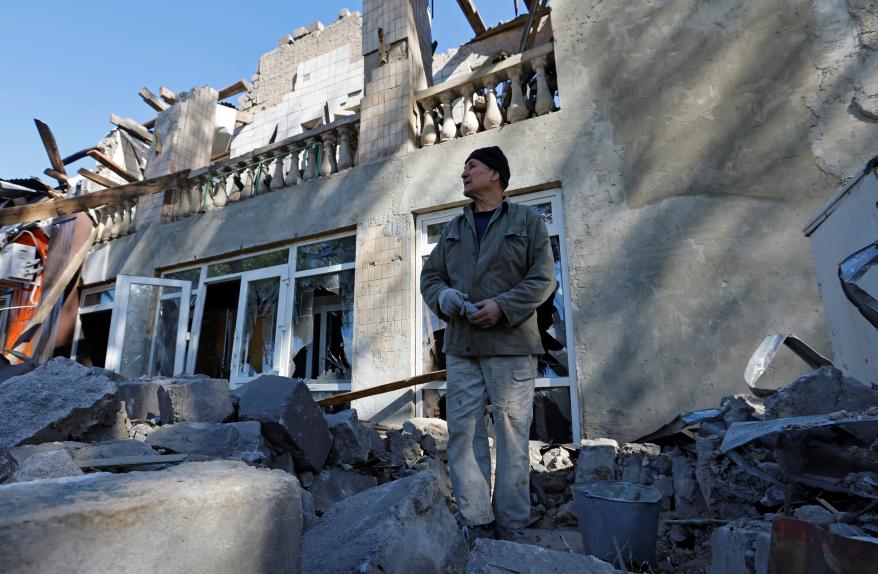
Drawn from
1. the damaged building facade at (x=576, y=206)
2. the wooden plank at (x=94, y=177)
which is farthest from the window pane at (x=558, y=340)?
the wooden plank at (x=94, y=177)

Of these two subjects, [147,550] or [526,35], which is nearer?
[147,550]

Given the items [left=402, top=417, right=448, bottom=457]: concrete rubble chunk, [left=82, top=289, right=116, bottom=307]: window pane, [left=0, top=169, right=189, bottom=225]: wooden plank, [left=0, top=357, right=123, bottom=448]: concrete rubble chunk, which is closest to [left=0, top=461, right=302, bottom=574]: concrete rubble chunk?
[left=0, top=357, right=123, bottom=448]: concrete rubble chunk

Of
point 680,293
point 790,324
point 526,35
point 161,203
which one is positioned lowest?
point 790,324

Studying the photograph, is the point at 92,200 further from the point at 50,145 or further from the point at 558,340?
the point at 558,340

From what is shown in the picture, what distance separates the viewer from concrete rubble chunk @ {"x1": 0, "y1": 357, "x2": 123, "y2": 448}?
2.44 m

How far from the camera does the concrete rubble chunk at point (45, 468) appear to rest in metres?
1.68

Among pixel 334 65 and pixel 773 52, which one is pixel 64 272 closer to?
pixel 334 65

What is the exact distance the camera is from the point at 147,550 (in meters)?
0.86

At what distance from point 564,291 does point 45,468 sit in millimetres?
4096

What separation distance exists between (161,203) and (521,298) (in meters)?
7.92

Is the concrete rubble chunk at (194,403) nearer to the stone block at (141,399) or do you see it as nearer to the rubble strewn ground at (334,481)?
the rubble strewn ground at (334,481)

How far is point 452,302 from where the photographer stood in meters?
2.36

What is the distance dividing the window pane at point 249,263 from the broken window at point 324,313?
0.35 meters

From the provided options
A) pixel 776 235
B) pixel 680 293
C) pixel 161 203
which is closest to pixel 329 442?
pixel 680 293
